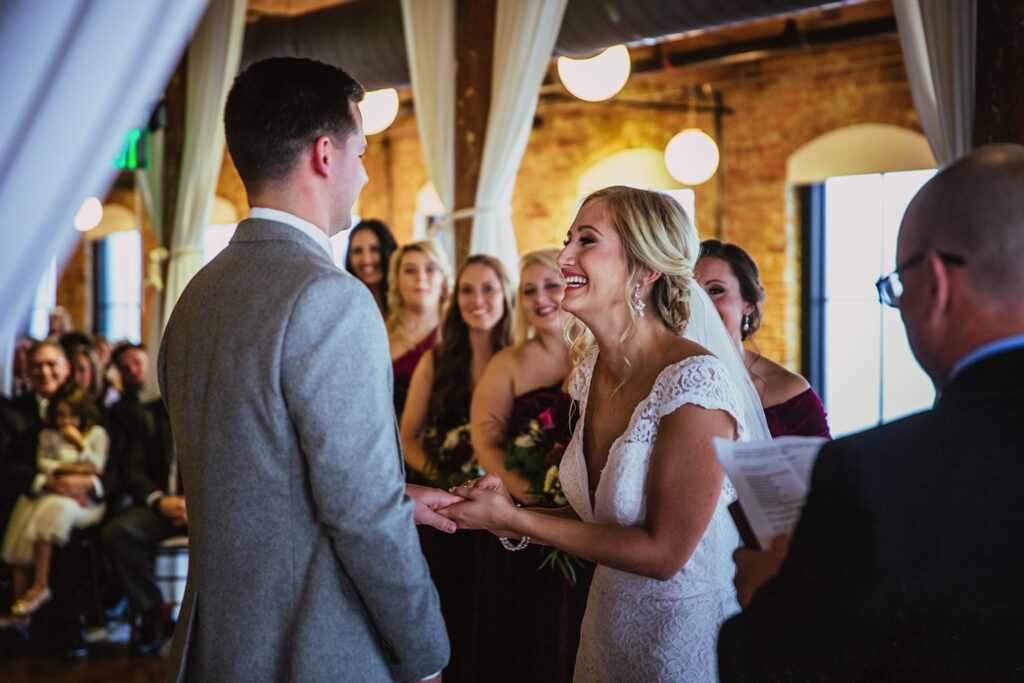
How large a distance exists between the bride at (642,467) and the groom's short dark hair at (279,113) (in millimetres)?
775

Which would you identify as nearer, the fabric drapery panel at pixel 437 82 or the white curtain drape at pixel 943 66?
the white curtain drape at pixel 943 66

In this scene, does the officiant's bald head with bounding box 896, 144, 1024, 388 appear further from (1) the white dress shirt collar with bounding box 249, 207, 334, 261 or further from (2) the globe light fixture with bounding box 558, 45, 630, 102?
(2) the globe light fixture with bounding box 558, 45, 630, 102

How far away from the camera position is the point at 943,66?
3.62m

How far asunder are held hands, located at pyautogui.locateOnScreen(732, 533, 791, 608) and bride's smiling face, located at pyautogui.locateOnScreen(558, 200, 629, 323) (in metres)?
0.89

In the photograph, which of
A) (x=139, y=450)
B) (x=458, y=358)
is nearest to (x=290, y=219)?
(x=458, y=358)

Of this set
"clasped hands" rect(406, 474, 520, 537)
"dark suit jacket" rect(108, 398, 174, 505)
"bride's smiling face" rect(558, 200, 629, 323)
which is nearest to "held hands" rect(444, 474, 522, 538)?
"clasped hands" rect(406, 474, 520, 537)

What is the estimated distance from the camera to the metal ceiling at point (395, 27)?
5.02 m

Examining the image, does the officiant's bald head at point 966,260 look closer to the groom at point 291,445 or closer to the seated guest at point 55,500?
the groom at point 291,445

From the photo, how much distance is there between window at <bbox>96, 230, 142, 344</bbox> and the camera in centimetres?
1395

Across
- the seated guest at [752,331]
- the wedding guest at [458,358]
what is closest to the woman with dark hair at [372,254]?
the wedding guest at [458,358]

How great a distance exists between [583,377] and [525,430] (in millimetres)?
1129

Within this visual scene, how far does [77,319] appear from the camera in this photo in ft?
46.9

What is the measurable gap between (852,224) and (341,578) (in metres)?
7.62

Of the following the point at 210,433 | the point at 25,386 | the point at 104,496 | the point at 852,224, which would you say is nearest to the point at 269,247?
the point at 210,433
